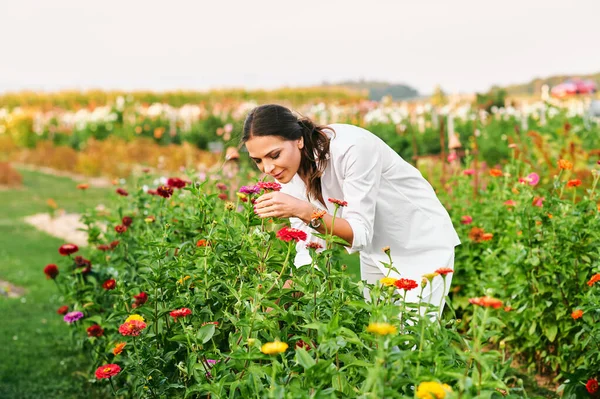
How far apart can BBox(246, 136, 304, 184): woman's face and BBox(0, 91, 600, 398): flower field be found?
7.5 inches

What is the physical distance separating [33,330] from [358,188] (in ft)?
12.0

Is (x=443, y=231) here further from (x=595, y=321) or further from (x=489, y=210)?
(x=489, y=210)

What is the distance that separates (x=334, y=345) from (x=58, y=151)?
15.9 meters

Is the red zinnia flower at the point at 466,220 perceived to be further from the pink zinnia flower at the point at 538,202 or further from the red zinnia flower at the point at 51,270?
the red zinnia flower at the point at 51,270

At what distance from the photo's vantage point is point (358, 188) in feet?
7.72

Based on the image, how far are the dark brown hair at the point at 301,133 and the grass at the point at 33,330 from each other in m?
2.00

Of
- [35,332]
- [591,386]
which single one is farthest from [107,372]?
[35,332]

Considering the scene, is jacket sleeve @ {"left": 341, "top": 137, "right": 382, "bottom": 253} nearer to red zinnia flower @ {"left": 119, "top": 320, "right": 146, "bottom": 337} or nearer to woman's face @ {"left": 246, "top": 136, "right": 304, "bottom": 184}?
woman's face @ {"left": 246, "top": 136, "right": 304, "bottom": 184}

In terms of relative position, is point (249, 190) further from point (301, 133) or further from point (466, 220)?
point (466, 220)

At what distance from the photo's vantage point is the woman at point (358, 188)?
7.70ft

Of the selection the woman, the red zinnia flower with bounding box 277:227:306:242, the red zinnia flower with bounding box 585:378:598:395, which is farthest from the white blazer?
the red zinnia flower with bounding box 585:378:598:395

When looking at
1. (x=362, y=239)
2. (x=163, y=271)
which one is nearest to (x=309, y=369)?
(x=362, y=239)

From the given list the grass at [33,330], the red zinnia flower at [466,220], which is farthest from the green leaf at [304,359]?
the red zinnia flower at [466,220]

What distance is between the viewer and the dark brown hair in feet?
7.91
